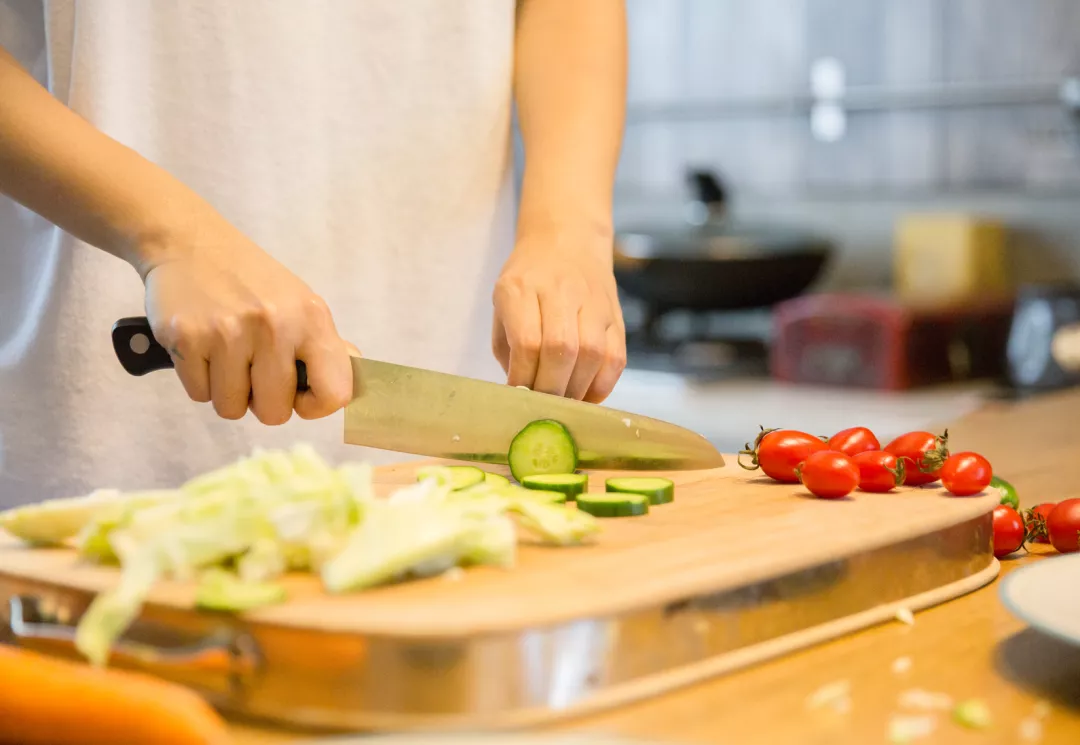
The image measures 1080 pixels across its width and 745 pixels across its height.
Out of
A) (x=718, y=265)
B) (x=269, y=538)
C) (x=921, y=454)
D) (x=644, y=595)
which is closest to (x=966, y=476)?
(x=921, y=454)

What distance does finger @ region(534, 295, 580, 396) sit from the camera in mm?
1598

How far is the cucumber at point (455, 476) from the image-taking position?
1.34 m

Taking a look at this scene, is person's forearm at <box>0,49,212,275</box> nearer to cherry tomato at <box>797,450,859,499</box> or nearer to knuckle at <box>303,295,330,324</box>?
knuckle at <box>303,295,330,324</box>

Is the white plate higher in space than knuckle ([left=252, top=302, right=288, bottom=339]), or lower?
lower

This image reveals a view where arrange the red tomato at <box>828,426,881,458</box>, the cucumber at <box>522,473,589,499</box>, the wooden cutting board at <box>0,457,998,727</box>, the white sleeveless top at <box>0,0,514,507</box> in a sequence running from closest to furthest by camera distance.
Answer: the wooden cutting board at <box>0,457,998,727</box> → the cucumber at <box>522,473,589,499</box> → the red tomato at <box>828,426,881,458</box> → the white sleeveless top at <box>0,0,514,507</box>

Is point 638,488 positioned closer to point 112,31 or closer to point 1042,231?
point 112,31

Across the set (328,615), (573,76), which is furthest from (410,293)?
(328,615)

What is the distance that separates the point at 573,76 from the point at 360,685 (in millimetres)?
1199

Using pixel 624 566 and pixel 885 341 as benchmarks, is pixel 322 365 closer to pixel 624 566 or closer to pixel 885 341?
pixel 624 566

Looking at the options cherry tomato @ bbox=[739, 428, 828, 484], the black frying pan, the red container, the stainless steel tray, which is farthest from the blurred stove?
the stainless steel tray

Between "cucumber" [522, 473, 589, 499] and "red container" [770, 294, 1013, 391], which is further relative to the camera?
"red container" [770, 294, 1013, 391]

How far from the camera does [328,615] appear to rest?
0.96 meters

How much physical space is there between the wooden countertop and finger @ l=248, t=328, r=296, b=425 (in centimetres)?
53

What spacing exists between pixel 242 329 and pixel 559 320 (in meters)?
0.41
